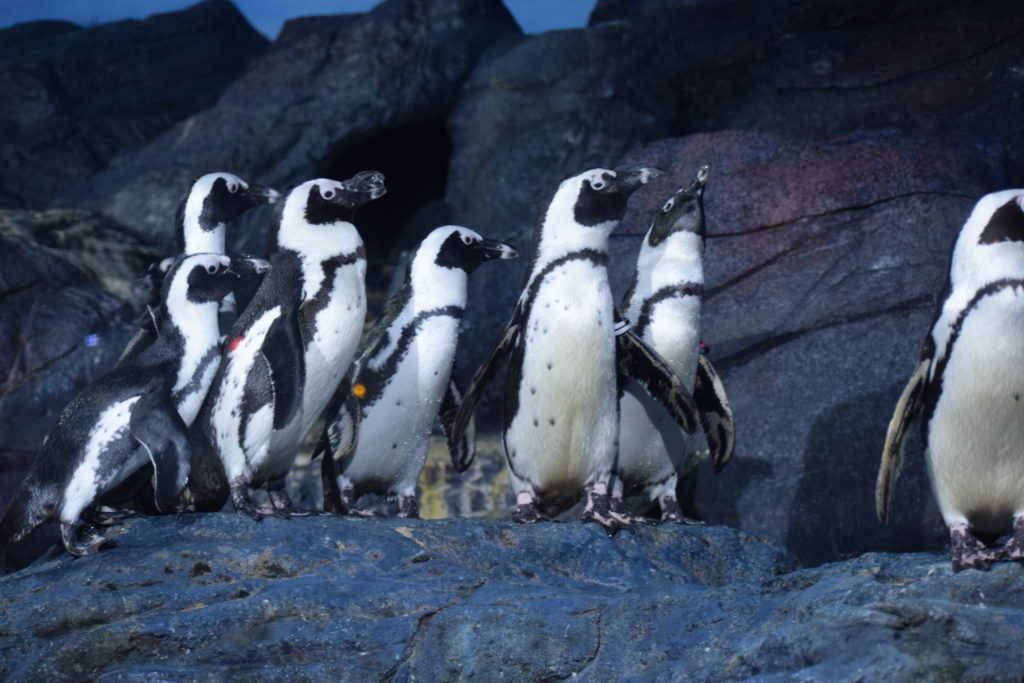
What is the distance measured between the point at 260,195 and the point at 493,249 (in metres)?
0.84

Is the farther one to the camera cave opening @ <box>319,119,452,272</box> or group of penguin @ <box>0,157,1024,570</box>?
cave opening @ <box>319,119,452,272</box>

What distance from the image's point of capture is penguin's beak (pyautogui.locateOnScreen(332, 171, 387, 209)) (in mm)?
3924

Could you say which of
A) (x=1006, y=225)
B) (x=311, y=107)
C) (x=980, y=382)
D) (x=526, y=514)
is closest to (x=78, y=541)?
(x=526, y=514)

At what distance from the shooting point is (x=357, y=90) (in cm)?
696

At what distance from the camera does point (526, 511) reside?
3.83m

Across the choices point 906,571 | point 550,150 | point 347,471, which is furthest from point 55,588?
point 550,150

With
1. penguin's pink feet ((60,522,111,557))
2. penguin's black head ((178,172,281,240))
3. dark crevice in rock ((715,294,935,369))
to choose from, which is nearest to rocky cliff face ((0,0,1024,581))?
dark crevice in rock ((715,294,935,369))

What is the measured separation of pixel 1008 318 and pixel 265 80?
5.03m

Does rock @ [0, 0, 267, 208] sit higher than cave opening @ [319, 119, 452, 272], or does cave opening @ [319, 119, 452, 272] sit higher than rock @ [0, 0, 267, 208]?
rock @ [0, 0, 267, 208]

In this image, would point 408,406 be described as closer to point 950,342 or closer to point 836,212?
point 950,342

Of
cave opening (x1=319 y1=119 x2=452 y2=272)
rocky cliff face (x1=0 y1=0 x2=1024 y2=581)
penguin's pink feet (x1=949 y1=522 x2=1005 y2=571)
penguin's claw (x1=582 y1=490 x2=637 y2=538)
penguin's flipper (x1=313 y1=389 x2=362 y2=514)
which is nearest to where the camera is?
penguin's pink feet (x1=949 y1=522 x2=1005 y2=571)

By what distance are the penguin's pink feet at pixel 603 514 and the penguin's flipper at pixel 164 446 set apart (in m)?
1.15

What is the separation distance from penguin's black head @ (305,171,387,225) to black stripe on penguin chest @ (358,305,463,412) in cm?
40

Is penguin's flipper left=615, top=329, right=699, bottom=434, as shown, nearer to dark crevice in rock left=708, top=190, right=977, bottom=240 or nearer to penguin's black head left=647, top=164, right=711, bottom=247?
penguin's black head left=647, top=164, right=711, bottom=247
